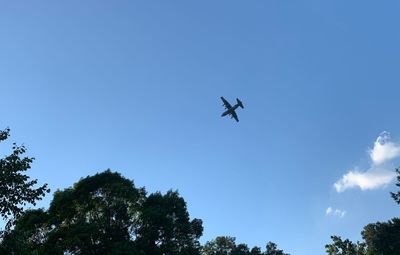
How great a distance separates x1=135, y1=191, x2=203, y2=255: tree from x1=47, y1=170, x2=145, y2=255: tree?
4.83 ft

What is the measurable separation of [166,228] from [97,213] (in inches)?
282

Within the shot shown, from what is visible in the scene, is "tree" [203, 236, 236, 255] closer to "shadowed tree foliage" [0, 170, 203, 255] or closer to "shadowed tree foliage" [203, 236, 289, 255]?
"shadowed tree foliage" [203, 236, 289, 255]

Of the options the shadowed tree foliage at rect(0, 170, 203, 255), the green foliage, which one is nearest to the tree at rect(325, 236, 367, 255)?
the green foliage

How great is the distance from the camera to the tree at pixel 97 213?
121 feet

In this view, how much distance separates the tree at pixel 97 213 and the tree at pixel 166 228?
1473 mm

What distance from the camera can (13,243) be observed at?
536 inches

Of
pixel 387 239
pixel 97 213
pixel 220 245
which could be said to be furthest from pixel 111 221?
pixel 387 239

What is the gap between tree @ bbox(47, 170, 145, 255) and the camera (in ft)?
121

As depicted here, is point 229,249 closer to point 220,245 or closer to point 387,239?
point 220,245

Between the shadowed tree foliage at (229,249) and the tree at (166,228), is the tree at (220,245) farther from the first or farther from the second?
the tree at (166,228)

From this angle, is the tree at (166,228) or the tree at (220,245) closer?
the tree at (166,228)

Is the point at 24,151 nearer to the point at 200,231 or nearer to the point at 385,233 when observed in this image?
the point at 200,231

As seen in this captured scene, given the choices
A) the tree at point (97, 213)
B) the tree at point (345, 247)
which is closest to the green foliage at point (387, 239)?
the tree at point (345, 247)

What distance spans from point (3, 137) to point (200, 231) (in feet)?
102
